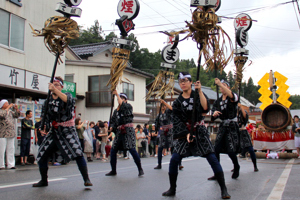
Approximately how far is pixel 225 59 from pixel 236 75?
386 cm

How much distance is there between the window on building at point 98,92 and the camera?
2289 centimetres

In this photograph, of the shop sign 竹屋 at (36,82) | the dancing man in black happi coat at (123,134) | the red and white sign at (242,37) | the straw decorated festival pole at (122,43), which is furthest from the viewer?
the shop sign 竹屋 at (36,82)

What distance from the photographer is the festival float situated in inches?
502

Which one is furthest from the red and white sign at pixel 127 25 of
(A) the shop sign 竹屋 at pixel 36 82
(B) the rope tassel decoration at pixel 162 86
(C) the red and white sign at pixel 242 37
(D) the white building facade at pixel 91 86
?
(D) the white building facade at pixel 91 86

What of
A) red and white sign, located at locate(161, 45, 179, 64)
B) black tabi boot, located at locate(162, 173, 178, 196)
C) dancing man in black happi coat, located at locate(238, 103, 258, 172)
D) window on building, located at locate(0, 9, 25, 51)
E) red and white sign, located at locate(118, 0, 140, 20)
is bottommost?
black tabi boot, located at locate(162, 173, 178, 196)

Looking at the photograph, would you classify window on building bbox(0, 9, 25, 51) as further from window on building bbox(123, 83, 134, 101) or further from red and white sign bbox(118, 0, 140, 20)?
window on building bbox(123, 83, 134, 101)

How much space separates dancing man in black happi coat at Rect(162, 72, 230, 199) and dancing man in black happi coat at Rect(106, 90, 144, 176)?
7.93ft

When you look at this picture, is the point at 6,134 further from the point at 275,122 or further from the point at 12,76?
the point at 275,122

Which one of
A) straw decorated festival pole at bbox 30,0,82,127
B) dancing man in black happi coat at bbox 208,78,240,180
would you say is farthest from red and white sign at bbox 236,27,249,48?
straw decorated festival pole at bbox 30,0,82,127

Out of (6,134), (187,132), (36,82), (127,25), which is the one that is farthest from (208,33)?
(36,82)

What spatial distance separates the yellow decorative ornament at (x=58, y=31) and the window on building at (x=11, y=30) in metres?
7.88

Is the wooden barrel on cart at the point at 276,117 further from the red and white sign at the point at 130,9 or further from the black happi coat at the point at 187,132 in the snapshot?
the black happi coat at the point at 187,132

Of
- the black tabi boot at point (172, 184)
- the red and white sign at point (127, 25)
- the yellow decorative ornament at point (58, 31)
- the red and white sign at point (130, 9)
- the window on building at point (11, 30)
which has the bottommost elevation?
the black tabi boot at point (172, 184)

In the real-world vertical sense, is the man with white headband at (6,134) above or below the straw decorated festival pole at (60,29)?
below
